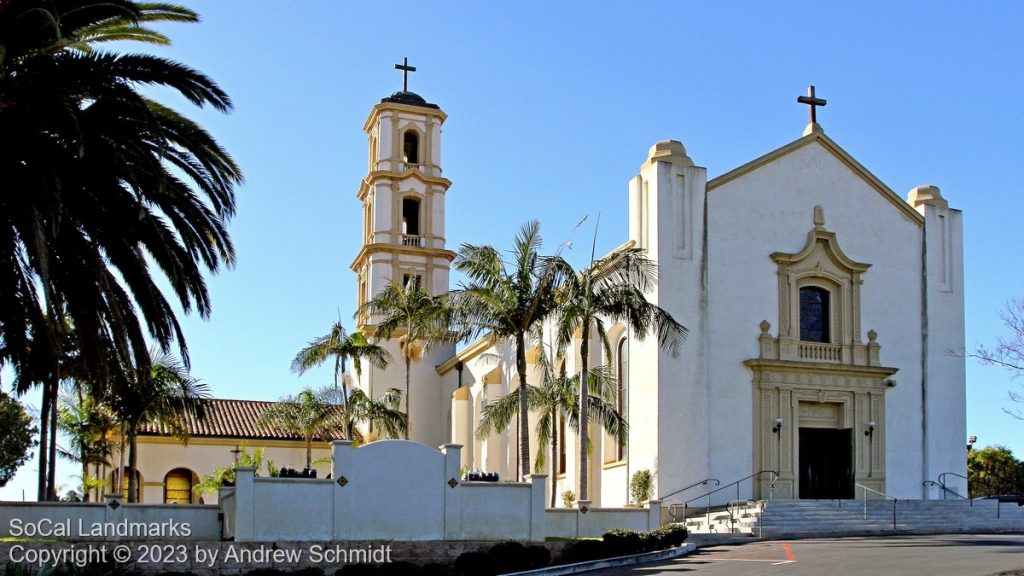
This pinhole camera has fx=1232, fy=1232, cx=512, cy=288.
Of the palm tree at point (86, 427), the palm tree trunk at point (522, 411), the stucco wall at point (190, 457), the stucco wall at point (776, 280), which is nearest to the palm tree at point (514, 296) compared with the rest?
the palm tree trunk at point (522, 411)

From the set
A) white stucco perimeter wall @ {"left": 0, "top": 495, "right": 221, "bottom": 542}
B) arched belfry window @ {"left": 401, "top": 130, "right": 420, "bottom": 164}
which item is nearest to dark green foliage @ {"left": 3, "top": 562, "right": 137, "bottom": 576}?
white stucco perimeter wall @ {"left": 0, "top": 495, "right": 221, "bottom": 542}

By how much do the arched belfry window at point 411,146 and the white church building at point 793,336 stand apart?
1909 centimetres

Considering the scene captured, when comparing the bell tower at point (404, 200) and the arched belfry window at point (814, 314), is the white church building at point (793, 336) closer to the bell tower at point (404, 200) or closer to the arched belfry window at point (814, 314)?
the arched belfry window at point (814, 314)

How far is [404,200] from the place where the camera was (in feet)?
183

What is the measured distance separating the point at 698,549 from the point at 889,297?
14505 millimetres

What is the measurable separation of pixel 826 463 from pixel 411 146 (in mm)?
27481

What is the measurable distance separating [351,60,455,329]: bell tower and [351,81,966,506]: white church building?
15778 mm

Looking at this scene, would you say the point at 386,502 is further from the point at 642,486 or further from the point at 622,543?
the point at 642,486

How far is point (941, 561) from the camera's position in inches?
819

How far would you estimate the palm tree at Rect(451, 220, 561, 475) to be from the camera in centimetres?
2931

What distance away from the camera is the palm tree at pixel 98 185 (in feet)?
56.6

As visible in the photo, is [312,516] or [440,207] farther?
[440,207]

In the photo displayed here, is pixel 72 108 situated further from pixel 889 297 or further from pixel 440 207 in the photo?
pixel 440 207

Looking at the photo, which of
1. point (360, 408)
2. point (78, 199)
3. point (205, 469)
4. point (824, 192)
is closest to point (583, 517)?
point (78, 199)
